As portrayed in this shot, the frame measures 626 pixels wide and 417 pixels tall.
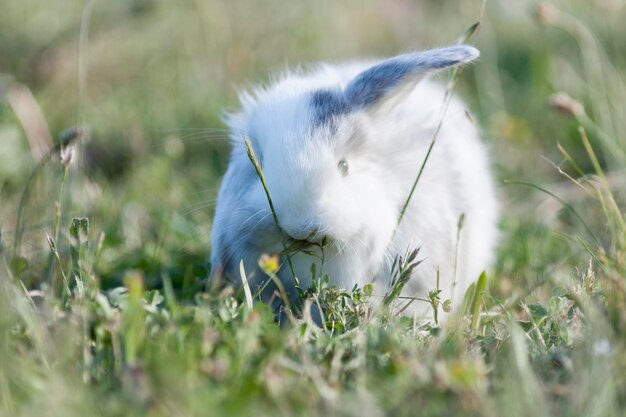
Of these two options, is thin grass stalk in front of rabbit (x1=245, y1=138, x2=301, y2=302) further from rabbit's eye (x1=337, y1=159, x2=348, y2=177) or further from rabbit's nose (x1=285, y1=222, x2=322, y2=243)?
rabbit's eye (x1=337, y1=159, x2=348, y2=177)

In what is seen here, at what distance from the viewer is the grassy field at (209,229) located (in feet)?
7.16

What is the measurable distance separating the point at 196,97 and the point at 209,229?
169 cm

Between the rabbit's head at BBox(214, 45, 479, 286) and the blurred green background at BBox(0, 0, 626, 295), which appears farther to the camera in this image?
the blurred green background at BBox(0, 0, 626, 295)

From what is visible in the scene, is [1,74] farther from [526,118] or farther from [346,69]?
[526,118]

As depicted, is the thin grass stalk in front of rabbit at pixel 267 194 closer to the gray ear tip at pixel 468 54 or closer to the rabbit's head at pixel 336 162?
the rabbit's head at pixel 336 162

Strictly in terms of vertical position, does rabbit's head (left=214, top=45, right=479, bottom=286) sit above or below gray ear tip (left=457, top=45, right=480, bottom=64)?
below

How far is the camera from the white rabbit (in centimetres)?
295

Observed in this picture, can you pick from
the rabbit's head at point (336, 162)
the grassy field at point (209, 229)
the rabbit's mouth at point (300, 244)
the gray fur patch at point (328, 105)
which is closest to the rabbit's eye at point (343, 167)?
the rabbit's head at point (336, 162)

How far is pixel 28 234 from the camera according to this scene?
3.87 metres

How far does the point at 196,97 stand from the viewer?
5.50 meters

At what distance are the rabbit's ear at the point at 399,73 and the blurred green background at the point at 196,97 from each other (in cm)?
58

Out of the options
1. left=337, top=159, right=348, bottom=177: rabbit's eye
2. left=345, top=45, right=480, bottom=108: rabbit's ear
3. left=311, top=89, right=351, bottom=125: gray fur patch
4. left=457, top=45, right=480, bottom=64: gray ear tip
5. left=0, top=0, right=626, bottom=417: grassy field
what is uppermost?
left=457, top=45, right=480, bottom=64: gray ear tip

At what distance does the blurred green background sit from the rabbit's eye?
0.75 meters

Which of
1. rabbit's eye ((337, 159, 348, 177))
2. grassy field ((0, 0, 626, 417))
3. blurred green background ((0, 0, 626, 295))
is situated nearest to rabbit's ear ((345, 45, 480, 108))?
rabbit's eye ((337, 159, 348, 177))
